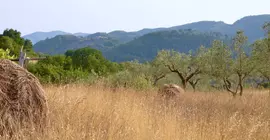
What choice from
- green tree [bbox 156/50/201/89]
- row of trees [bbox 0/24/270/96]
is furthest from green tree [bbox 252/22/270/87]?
green tree [bbox 156/50/201/89]

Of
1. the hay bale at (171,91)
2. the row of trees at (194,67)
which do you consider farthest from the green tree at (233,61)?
the hay bale at (171,91)

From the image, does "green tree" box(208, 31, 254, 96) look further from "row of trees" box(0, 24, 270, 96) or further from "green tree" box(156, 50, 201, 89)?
"green tree" box(156, 50, 201, 89)

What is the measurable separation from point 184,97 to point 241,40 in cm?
546

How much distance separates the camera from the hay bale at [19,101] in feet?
16.2

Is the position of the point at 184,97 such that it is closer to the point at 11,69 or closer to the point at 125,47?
the point at 11,69

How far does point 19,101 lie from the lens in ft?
17.0

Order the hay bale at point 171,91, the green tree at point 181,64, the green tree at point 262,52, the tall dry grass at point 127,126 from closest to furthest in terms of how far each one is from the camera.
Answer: the tall dry grass at point 127,126 → the hay bale at point 171,91 → the green tree at point 262,52 → the green tree at point 181,64

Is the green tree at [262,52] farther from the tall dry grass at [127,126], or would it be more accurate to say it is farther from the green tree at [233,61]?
the tall dry grass at [127,126]

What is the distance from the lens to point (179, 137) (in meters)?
5.10

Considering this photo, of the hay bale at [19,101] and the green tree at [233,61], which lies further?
the green tree at [233,61]

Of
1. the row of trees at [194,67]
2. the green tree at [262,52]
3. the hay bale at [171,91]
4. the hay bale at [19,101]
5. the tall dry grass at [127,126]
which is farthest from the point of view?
the row of trees at [194,67]

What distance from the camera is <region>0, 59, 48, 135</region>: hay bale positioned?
4.93 m

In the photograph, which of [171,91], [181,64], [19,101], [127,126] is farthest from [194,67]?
[19,101]

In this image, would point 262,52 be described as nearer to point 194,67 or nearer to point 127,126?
point 194,67
